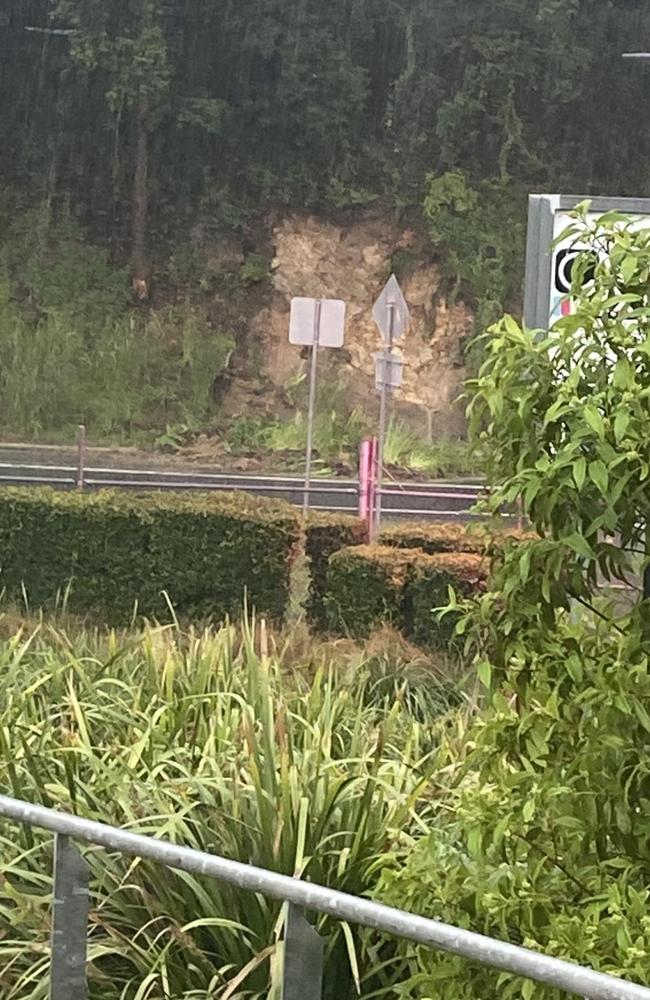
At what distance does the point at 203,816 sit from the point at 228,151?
13.1 meters

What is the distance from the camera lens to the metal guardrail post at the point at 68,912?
2.60m

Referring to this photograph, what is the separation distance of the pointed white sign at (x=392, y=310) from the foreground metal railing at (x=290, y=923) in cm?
889

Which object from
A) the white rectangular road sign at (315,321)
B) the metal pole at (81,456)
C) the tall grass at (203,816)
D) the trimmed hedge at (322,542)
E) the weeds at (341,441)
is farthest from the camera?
the metal pole at (81,456)

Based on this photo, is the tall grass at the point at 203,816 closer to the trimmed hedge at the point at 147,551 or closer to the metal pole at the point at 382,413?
the trimmed hedge at the point at 147,551

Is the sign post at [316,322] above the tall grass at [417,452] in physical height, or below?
above

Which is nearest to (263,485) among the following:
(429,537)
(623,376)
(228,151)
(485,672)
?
(429,537)

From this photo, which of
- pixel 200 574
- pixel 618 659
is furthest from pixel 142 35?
pixel 618 659

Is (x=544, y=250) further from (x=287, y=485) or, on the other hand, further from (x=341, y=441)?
(x=341, y=441)

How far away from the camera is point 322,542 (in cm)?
973

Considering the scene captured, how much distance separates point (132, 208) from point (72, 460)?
3563mm

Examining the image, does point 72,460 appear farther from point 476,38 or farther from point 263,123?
point 476,38

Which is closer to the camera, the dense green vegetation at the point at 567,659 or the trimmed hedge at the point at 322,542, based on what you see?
the dense green vegetation at the point at 567,659

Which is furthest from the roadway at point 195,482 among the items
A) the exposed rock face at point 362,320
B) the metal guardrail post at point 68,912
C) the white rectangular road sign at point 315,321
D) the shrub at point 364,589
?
the metal guardrail post at point 68,912

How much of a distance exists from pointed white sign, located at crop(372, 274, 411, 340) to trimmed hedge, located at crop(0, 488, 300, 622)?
6.58 feet
